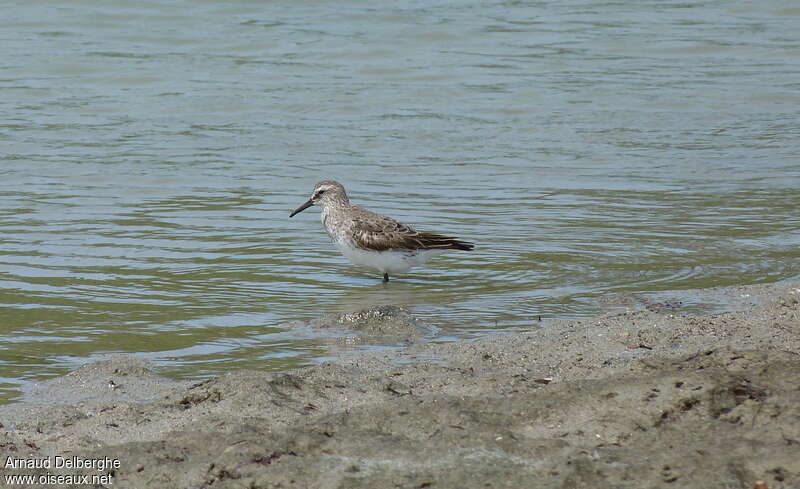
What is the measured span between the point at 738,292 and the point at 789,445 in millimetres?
4376

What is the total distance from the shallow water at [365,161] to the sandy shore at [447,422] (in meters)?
1.13

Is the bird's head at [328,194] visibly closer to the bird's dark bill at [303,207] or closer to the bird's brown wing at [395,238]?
the bird's dark bill at [303,207]

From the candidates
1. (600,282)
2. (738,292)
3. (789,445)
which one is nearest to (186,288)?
(600,282)

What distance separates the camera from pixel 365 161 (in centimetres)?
1521

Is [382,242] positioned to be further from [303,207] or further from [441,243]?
[303,207]

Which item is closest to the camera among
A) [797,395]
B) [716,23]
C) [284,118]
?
[797,395]

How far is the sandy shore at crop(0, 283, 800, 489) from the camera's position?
15.8ft

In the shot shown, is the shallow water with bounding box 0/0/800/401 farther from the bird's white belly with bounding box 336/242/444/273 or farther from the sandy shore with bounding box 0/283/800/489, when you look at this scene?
the sandy shore with bounding box 0/283/800/489

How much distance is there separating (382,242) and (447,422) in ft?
16.9

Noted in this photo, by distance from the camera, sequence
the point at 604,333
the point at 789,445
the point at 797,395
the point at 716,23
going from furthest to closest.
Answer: the point at 716,23 → the point at 604,333 → the point at 797,395 → the point at 789,445

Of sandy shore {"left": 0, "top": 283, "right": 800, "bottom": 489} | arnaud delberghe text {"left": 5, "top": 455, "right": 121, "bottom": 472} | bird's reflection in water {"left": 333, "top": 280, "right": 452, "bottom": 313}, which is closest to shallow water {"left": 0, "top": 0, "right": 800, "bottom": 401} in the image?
bird's reflection in water {"left": 333, "top": 280, "right": 452, "bottom": 313}

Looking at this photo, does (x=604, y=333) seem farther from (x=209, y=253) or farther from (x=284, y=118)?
(x=284, y=118)

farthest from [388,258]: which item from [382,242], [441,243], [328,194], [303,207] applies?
[303,207]

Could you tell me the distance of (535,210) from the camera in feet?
41.4
